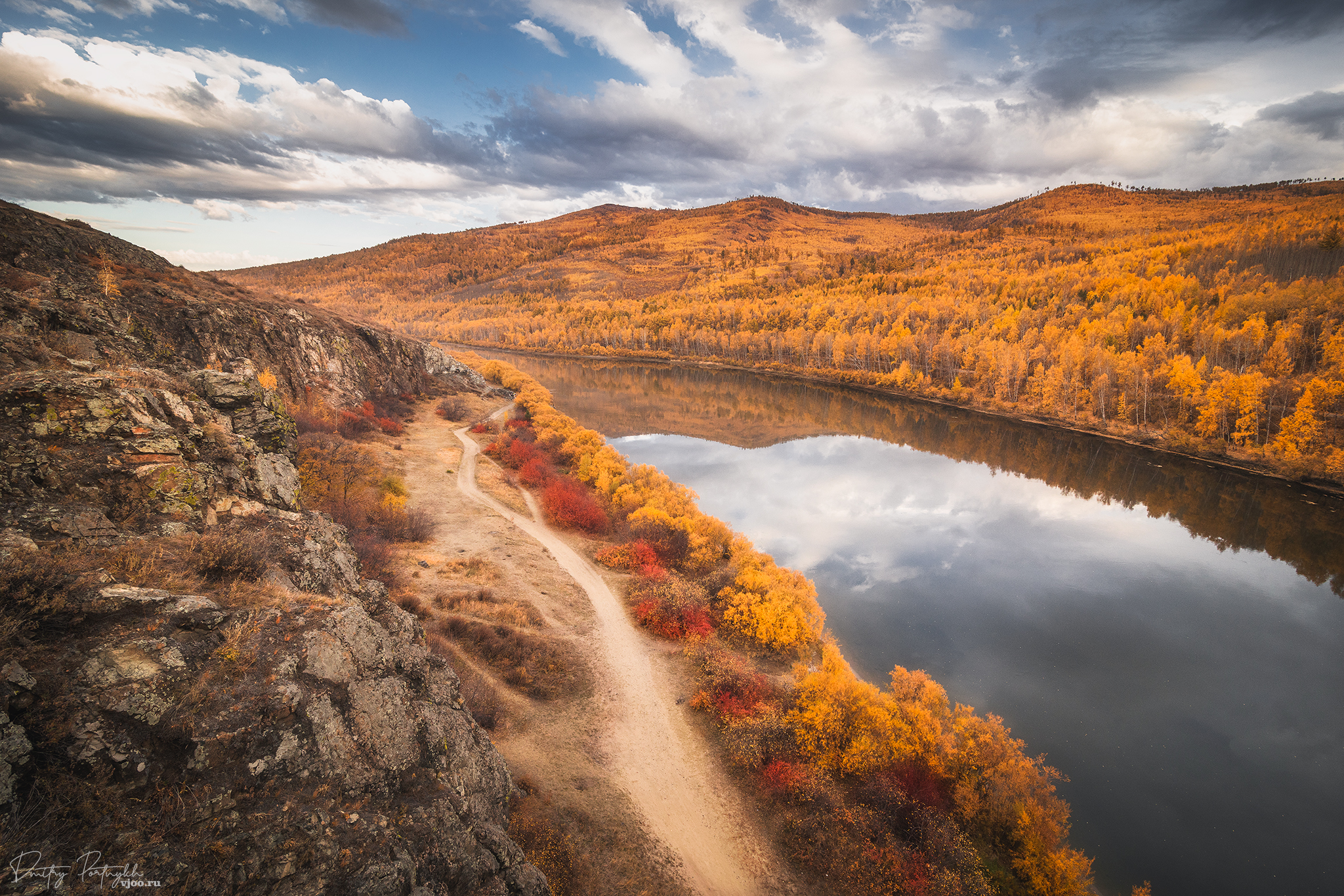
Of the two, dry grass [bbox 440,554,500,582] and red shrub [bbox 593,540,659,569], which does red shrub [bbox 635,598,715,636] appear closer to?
red shrub [bbox 593,540,659,569]

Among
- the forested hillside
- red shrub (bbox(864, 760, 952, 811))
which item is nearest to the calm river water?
red shrub (bbox(864, 760, 952, 811))

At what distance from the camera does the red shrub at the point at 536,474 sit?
41.6m

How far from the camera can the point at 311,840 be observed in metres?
7.25

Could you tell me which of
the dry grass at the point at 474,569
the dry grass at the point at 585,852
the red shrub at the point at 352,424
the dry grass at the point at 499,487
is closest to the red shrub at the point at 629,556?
the dry grass at the point at 474,569

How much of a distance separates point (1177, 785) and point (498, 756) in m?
22.6

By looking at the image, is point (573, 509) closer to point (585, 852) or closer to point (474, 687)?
point (474, 687)

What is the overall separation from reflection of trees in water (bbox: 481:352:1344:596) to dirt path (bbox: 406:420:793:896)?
136ft

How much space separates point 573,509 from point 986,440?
53.5 metres

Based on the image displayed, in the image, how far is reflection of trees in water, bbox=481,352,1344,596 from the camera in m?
39.7

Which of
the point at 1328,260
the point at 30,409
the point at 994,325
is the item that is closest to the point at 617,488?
the point at 30,409

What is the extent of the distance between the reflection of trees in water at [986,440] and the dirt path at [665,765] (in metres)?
41.3

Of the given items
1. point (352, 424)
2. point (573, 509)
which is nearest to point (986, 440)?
point (573, 509)

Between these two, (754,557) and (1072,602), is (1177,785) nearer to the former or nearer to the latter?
(1072,602)

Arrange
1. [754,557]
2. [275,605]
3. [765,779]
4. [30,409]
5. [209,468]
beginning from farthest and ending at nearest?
[754,557] → [765,779] → [209,468] → [30,409] → [275,605]
